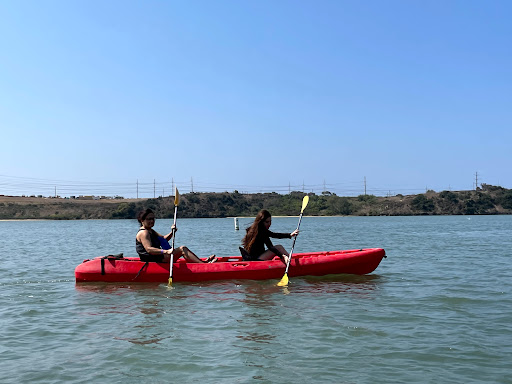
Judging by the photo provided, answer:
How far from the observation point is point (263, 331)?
7711mm

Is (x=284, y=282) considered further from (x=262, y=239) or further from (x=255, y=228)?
(x=255, y=228)

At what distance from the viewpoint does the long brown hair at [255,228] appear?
12.1 metres

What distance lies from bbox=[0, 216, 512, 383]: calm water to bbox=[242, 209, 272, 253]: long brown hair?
1.03m

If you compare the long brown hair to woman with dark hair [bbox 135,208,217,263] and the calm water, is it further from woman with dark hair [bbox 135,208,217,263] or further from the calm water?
woman with dark hair [bbox 135,208,217,263]

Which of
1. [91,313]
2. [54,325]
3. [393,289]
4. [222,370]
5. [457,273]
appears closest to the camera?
[222,370]

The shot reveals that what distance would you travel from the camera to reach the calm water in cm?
582

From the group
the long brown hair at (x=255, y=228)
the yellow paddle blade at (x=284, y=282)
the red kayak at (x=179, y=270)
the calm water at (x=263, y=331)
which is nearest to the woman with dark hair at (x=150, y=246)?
the red kayak at (x=179, y=270)

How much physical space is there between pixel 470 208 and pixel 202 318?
109091 millimetres

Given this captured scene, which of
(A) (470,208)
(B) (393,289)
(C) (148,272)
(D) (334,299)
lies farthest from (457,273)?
(A) (470,208)

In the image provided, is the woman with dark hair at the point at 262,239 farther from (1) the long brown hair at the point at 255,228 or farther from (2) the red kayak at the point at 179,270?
(2) the red kayak at the point at 179,270

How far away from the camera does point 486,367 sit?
19.3 feet

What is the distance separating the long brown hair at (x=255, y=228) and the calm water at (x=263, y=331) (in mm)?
1034

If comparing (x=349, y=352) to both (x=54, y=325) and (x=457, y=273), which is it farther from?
(x=457, y=273)

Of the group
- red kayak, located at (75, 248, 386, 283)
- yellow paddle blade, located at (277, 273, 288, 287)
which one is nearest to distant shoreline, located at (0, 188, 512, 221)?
red kayak, located at (75, 248, 386, 283)
